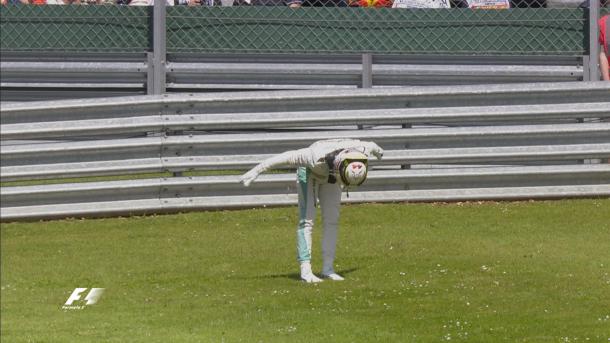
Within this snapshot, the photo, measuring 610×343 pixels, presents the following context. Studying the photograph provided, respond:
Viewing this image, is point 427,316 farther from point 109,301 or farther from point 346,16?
point 346,16

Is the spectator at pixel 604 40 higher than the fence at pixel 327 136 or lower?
higher

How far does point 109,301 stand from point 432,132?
5.12 metres

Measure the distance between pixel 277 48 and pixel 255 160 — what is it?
1.41 m

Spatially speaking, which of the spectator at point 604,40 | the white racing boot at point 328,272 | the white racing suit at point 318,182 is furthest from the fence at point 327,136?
the white racing boot at point 328,272

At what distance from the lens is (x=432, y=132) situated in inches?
546

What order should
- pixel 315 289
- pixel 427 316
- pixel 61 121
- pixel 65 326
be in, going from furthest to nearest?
pixel 61 121 < pixel 315 289 < pixel 427 316 < pixel 65 326

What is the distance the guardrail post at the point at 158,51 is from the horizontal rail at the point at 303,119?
20.7 inches

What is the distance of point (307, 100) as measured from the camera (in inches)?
546

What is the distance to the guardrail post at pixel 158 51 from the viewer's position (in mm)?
14164

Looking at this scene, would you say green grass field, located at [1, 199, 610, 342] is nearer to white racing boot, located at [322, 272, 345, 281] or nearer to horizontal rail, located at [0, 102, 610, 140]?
white racing boot, located at [322, 272, 345, 281]

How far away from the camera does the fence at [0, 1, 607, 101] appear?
1429cm

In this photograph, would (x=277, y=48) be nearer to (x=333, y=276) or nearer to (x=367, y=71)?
(x=367, y=71)

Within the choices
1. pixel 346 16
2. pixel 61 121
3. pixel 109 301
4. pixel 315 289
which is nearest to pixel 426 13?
pixel 346 16

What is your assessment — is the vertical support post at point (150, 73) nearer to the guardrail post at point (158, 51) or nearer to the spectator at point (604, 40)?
the guardrail post at point (158, 51)
